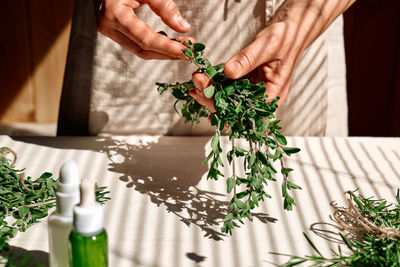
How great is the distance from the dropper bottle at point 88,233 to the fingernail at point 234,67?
32 centimetres

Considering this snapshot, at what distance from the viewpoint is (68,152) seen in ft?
3.10

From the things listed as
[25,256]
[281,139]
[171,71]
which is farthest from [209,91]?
[171,71]

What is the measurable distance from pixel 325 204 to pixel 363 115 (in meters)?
1.40

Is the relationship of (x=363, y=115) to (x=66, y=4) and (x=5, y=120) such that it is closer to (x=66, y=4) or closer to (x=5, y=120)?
(x=66, y=4)

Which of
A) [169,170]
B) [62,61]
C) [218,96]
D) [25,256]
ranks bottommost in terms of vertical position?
[25,256]

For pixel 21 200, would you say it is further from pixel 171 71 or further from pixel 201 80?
pixel 171 71

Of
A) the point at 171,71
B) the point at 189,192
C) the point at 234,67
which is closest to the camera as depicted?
the point at 234,67

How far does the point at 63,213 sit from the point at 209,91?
28cm

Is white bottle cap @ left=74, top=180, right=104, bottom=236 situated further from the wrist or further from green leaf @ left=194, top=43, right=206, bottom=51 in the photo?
the wrist

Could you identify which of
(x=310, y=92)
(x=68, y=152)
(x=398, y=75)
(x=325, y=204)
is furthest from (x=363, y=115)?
(x=68, y=152)

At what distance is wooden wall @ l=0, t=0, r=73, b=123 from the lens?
6.08 ft

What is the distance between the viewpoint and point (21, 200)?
70 cm

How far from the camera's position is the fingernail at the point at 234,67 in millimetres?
698

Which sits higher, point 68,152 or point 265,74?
point 265,74
